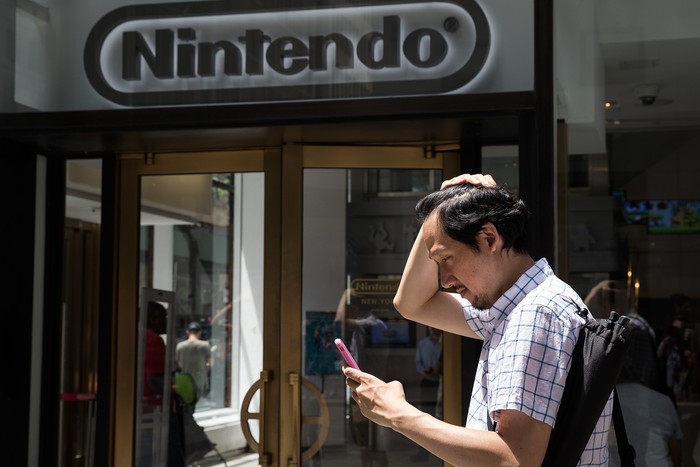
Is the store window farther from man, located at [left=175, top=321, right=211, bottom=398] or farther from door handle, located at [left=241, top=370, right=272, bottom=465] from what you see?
man, located at [left=175, top=321, right=211, bottom=398]

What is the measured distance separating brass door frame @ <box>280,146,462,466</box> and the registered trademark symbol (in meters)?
0.75

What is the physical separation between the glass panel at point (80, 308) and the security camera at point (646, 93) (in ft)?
10.3

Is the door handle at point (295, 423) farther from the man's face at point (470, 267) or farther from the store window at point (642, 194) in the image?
the man's face at point (470, 267)

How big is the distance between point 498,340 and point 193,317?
4.09m

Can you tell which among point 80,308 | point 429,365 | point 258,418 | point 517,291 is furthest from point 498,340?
point 80,308

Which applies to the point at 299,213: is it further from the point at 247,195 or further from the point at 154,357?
the point at 154,357

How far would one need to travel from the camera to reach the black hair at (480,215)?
204 centimetres

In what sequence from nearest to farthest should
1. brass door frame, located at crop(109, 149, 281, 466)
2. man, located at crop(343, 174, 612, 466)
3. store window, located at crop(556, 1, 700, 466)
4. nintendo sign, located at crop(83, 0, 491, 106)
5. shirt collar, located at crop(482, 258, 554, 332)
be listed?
man, located at crop(343, 174, 612, 466) < shirt collar, located at crop(482, 258, 554, 332) < store window, located at crop(556, 1, 700, 466) < nintendo sign, located at crop(83, 0, 491, 106) < brass door frame, located at crop(109, 149, 281, 466)

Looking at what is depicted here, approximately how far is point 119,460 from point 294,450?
1.10 m

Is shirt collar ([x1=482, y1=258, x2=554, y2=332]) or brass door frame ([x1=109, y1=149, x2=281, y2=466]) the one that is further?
brass door frame ([x1=109, y1=149, x2=281, y2=466])

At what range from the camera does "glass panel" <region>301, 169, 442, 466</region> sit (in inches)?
216

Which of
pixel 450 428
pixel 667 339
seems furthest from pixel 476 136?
pixel 450 428

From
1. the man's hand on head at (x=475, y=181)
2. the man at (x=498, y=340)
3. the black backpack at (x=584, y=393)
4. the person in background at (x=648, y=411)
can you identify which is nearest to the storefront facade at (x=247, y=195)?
the person in background at (x=648, y=411)

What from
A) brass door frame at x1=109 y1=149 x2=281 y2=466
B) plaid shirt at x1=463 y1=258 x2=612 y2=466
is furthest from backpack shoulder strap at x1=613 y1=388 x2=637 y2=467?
brass door frame at x1=109 y1=149 x2=281 y2=466
